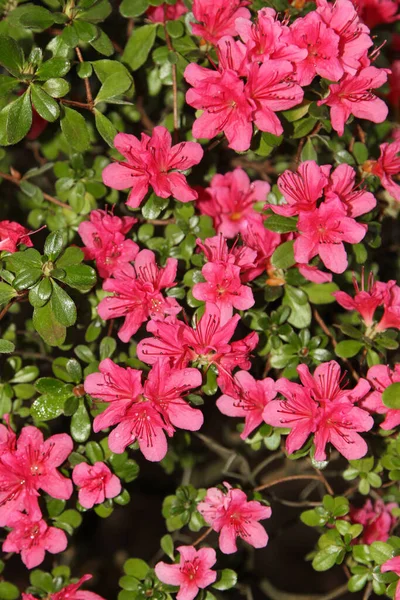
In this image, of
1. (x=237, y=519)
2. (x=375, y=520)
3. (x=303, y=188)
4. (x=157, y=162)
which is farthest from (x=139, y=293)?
(x=375, y=520)

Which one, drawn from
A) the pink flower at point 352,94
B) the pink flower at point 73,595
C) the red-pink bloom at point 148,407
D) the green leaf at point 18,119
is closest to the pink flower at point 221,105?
the pink flower at point 352,94

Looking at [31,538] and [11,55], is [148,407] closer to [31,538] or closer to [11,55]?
[31,538]

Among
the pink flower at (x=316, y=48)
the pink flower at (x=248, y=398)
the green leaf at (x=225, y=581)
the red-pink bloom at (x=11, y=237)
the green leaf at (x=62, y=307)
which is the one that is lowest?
the green leaf at (x=225, y=581)

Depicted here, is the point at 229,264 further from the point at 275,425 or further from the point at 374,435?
the point at 374,435

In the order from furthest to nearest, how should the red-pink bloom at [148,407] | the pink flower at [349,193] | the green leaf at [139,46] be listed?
the green leaf at [139,46] → the pink flower at [349,193] → the red-pink bloom at [148,407]

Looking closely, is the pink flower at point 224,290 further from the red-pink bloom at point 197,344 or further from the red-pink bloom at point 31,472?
the red-pink bloom at point 31,472

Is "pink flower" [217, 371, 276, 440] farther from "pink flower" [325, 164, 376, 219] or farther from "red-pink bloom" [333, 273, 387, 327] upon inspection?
"pink flower" [325, 164, 376, 219]

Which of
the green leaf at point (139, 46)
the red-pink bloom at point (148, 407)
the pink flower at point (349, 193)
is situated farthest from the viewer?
the green leaf at point (139, 46)
